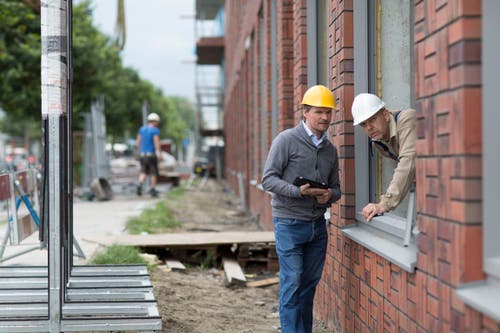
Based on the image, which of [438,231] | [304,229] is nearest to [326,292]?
[304,229]

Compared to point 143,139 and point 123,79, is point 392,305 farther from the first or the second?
point 123,79

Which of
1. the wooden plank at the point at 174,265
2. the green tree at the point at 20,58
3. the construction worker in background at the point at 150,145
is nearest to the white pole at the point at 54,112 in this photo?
the wooden plank at the point at 174,265

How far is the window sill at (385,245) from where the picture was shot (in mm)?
4020

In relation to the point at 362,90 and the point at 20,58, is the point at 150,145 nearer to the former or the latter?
the point at 20,58

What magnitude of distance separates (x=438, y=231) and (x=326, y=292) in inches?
120

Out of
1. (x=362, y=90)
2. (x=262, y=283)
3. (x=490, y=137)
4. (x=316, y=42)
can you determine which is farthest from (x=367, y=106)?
(x=262, y=283)

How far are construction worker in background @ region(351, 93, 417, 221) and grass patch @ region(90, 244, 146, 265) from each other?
440 cm

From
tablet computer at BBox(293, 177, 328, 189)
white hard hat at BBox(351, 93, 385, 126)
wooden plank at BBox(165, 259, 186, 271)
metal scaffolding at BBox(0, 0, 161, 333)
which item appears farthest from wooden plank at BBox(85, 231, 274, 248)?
white hard hat at BBox(351, 93, 385, 126)

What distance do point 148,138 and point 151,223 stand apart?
6400 mm

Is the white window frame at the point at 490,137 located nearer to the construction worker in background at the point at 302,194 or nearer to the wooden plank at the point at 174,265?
the construction worker in background at the point at 302,194

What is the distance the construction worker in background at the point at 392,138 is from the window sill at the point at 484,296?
1276 millimetres

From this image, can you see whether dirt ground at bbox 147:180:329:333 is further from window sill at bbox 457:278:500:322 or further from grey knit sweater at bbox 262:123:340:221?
window sill at bbox 457:278:500:322

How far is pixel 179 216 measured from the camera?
1655 cm

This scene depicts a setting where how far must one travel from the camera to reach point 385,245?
181 inches
